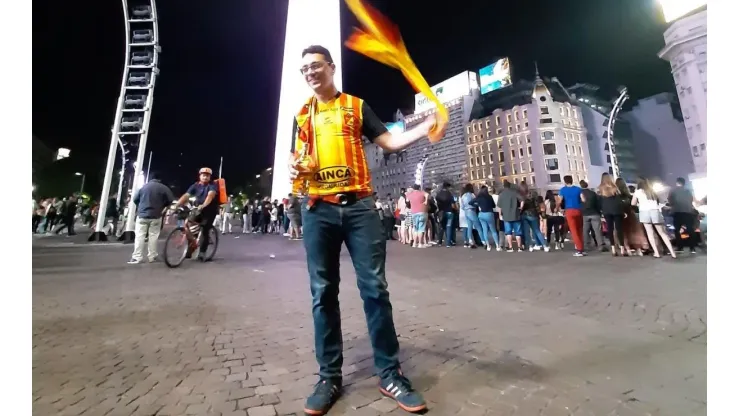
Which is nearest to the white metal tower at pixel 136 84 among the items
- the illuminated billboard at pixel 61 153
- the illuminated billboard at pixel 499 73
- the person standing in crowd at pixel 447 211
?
the illuminated billboard at pixel 61 153

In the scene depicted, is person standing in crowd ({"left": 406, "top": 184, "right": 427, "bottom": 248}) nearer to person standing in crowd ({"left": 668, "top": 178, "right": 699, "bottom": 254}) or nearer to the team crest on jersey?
person standing in crowd ({"left": 668, "top": 178, "right": 699, "bottom": 254})

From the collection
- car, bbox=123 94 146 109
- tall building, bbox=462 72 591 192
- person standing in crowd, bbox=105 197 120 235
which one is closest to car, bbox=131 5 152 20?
car, bbox=123 94 146 109

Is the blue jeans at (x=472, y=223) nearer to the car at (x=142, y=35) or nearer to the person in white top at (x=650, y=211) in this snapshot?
the person in white top at (x=650, y=211)

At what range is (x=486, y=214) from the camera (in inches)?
353

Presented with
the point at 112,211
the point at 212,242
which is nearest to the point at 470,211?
the point at 212,242

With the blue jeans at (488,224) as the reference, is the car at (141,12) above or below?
above

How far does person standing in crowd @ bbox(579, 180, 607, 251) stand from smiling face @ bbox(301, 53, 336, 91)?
7.29m

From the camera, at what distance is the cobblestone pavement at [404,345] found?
1805 mm

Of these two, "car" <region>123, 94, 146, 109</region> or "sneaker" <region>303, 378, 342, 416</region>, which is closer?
"sneaker" <region>303, 378, 342, 416</region>

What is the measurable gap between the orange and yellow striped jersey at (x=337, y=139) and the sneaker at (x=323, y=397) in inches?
36.5

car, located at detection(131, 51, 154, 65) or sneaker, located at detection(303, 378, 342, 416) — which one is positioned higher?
car, located at detection(131, 51, 154, 65)

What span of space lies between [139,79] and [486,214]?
9267 mm

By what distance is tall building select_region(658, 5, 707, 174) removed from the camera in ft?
9.57
